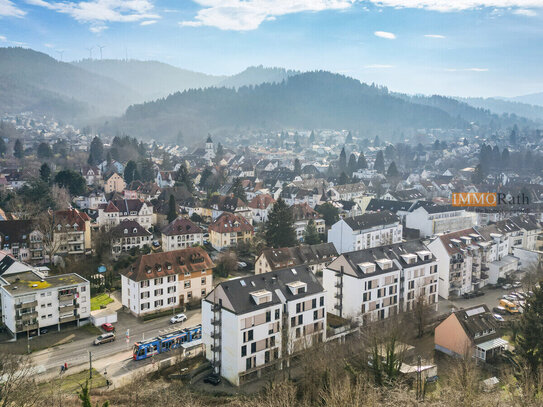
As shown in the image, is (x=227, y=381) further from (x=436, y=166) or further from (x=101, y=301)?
(x=436, y=166)

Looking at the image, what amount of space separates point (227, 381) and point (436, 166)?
11089cm

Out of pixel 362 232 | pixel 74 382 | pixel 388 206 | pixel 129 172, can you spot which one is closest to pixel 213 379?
pixel 74 382

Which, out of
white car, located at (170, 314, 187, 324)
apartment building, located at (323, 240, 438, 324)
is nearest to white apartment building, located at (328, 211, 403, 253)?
apartment building, located at (323, 240, 438, 324)

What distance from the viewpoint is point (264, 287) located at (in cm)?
2836

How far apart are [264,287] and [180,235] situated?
22647 mm

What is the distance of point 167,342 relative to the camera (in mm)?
29781

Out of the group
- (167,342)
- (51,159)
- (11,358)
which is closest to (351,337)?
(167,342)

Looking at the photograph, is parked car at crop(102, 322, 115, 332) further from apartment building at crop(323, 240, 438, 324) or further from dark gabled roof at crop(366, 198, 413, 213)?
dark gabled roof at crop(366, 198, 413, 213)

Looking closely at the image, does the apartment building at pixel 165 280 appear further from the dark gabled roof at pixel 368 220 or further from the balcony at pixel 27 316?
the dark gabled roof at pixel 368 220

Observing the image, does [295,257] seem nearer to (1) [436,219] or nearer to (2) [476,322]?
(2) [476,322]

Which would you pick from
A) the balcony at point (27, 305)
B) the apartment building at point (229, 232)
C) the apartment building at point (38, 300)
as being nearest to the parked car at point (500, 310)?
the apartment building at point (229, 232)

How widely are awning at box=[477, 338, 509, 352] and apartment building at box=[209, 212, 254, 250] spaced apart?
28625mm

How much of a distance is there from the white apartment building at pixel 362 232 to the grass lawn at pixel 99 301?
23.7 metres

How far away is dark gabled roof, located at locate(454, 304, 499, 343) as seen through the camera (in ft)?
96.0
